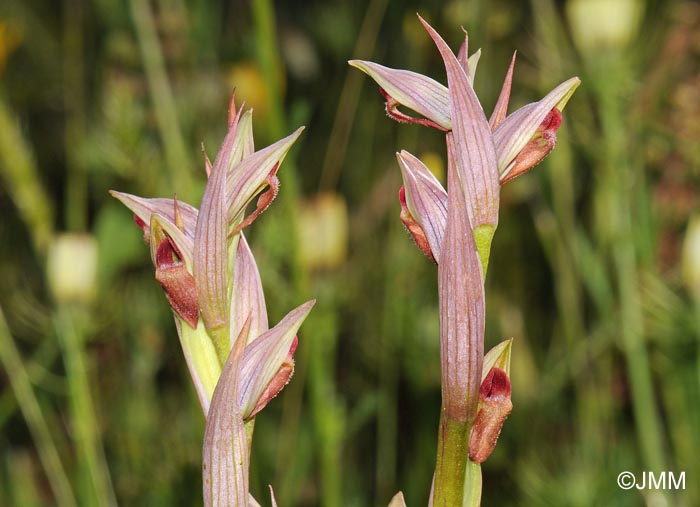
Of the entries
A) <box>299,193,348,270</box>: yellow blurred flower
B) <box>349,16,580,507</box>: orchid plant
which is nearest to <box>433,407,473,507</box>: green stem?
<box>349,16,580,507</box>: orchid plant

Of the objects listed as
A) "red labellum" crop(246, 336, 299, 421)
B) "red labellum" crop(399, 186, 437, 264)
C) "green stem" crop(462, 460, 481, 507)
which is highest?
"red labellum" crop(399, 186, 437, 264)

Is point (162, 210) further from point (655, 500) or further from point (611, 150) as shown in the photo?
point (611, 150)

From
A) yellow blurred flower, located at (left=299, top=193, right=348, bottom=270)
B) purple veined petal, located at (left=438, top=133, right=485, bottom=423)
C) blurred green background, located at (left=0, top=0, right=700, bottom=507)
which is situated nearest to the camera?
purple veined petal, located at (left=438, top=133, right=485, bottom=423)

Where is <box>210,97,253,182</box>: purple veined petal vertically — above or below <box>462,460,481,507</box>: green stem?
above

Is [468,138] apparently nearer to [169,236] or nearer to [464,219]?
[464,219]

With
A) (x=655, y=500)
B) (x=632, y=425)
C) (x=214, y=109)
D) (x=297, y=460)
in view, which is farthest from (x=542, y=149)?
(x=214, y=109)

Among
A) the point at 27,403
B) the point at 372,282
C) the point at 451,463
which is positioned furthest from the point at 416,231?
the point at 372,282

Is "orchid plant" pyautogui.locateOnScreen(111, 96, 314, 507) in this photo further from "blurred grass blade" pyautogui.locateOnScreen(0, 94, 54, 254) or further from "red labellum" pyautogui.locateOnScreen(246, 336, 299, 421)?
"blurred grass blade" pyautogui.locateOnScreen(0, 94, 54, 254)
